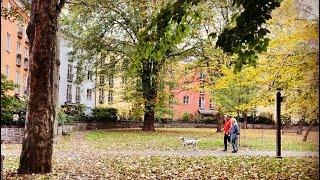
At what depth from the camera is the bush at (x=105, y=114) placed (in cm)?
4012

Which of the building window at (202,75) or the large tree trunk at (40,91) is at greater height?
the building window at (202,75)

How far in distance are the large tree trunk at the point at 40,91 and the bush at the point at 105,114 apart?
1219 inches

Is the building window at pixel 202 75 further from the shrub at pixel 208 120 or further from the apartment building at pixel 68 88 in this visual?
the shrub at pixel 208 120

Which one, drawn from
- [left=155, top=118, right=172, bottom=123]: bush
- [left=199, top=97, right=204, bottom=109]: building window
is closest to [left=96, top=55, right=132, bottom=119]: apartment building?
[left=155, top=118, right=172, bottom=123]: bush

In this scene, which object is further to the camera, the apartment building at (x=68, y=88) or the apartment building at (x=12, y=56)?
the apartment building at (x=68, y=88)

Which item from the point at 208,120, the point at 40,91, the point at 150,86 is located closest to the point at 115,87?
the point at 150,86

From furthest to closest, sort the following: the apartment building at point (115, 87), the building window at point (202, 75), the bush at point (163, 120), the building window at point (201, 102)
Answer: the building window at point (201, 102) → the bush at point (163, 120) → the apartment building at point (115, 87) → the building window at point (202, 75)

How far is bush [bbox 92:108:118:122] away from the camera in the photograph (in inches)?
1580

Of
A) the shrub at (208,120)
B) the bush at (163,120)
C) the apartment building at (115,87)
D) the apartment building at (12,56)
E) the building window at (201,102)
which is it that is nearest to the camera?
the apartment building at (12,56)

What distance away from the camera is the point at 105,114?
41219 millimetres

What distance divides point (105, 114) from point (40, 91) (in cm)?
3267

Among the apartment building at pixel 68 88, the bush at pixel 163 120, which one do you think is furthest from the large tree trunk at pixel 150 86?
the bush at pixel 163 120

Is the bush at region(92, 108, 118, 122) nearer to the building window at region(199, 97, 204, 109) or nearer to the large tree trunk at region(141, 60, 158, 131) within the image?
the large tree trunk at region(141, 60, 158, 131)

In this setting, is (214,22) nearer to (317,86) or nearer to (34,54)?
(34,54)
